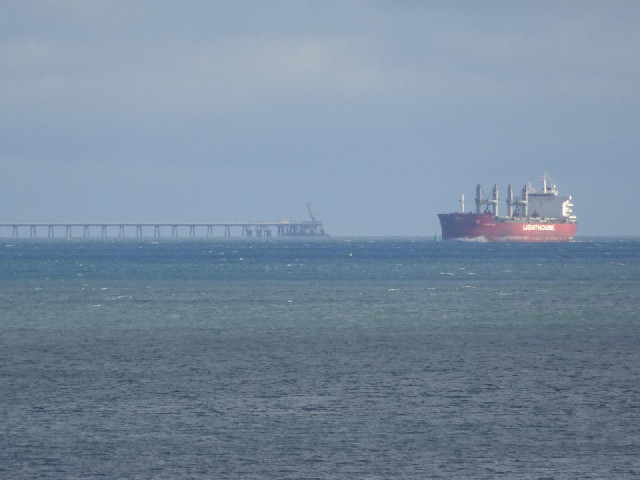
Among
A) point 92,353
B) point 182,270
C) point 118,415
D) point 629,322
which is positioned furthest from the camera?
point 182,270

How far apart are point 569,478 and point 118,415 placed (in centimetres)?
1036

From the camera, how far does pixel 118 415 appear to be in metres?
23.8

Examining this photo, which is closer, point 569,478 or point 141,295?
point 569,478

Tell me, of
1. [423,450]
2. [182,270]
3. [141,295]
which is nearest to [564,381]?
[423,450]

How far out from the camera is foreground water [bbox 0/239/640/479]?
64.3 feet

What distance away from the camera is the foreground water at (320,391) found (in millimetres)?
19594

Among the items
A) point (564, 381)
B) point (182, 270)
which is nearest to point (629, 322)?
point (564, 381)

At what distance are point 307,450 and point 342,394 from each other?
636 cm

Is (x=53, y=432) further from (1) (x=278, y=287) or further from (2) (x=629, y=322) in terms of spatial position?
(1) (x=278, y=287)

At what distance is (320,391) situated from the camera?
88.8 feet

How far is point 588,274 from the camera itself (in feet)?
327

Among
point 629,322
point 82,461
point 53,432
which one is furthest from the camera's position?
point 629,322

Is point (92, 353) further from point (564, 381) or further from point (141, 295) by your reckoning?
point (141, 295)

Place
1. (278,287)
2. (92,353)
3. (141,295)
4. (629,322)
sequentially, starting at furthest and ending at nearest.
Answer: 1. (278,287)
2. (141,295)
3. (629,322)
4. (92,353)
